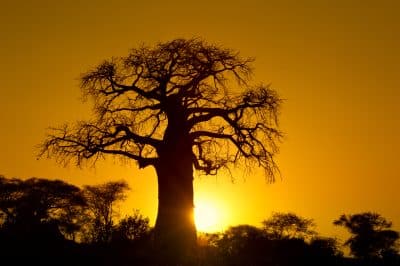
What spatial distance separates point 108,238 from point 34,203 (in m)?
25.4

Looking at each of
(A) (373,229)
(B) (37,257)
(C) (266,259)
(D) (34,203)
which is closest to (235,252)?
(C) (266,259)

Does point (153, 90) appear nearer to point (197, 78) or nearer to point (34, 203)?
point (197, 78)

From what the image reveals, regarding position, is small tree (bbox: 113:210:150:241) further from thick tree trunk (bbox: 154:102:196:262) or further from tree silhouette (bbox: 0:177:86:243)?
tree silhouette (bbox: 0:177:86:243)

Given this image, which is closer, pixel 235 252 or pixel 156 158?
pixel 235 252

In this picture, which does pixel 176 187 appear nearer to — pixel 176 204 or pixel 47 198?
pixel 176 204

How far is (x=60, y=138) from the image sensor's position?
1952cm

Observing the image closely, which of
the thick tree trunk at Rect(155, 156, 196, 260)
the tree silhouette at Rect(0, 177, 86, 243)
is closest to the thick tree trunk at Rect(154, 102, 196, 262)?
the thick tree trunk at Rect(155, 156, 196, 260)

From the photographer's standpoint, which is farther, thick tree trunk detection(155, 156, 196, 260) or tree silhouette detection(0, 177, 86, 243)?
tree silhouette detection(0, 177, 86, 243)

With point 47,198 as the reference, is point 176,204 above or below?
below

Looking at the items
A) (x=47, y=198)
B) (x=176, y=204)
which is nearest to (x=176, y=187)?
(x=176, y=204)

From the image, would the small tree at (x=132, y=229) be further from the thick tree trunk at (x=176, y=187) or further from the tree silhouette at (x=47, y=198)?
the tree silhouette at (x=47, y=198)

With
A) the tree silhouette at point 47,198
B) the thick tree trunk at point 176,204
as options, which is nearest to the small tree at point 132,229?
the thick tree trunk at point 176,204

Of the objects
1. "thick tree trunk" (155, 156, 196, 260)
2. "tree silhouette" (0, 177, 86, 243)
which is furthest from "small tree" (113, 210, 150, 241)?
"tree silhouette" (0, 177, 86, 243)

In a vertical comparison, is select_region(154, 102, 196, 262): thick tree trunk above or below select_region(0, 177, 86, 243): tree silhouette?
below
